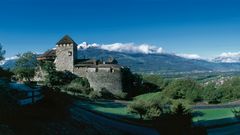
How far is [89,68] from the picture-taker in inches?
2276

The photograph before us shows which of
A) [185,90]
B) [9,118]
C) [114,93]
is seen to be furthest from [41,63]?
[9,118]

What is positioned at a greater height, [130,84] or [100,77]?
[100,77]

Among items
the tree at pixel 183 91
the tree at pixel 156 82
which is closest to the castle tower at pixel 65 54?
the tree at pixel 183 91

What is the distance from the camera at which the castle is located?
57.7 meters

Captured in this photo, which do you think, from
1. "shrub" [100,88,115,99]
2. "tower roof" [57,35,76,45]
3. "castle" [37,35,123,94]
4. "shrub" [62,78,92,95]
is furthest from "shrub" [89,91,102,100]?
"tower roof" [57,35,76,45]

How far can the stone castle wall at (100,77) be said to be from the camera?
57594 mm

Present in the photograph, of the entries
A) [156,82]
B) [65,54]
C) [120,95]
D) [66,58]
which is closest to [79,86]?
[120,95]

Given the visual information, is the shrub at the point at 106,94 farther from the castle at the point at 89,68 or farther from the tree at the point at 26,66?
the tree at the point at 26,66

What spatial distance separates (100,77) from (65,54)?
7.39m

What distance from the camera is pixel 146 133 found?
60.7 feet

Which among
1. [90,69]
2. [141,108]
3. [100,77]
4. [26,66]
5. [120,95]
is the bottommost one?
[120,95]

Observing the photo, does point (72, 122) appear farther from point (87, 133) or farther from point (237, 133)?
point (237, 133)

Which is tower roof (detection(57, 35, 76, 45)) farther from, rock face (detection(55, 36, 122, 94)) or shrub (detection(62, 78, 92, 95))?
shrub (detection(62, 78, 92, 95))

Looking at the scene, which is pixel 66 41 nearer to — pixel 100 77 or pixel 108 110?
pixel 100 77
